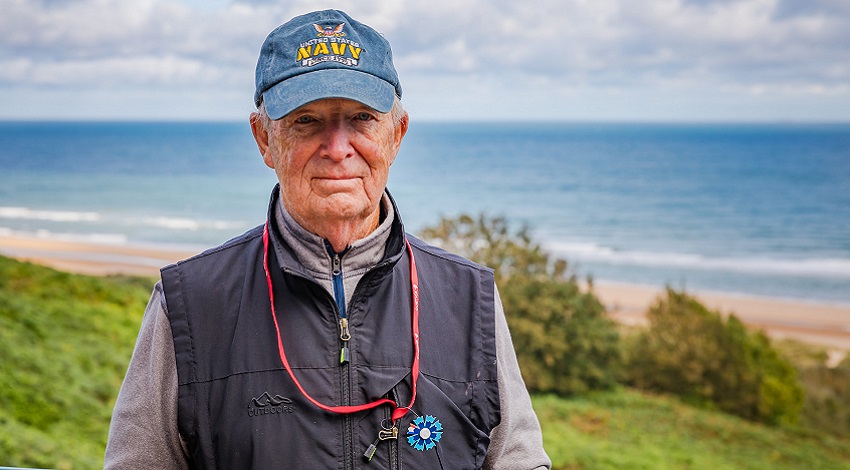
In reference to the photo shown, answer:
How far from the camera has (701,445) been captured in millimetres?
9203

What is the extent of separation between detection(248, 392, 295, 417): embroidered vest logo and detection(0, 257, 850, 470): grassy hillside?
3.86 meters

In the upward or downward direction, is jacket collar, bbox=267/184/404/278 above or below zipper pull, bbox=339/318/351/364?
above

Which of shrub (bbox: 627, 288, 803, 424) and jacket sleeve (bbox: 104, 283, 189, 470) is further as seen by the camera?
shrub (bbox: 627, 288, 803, 424)

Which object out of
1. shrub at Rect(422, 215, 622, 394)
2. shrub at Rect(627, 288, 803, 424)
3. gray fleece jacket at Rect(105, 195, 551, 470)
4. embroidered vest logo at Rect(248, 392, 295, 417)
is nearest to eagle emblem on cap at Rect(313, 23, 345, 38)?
gray fleece jacket at Rect(105, 195, 551, 470)

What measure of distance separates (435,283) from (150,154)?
221 feet

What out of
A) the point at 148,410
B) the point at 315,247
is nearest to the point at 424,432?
the point at 315,247

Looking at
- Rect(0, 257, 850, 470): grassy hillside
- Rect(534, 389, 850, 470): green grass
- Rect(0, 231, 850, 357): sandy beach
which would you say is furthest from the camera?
Rect(0, 231, 850, 357): sandy beach

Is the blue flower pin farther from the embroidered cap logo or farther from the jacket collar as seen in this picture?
the embroidered cap logo

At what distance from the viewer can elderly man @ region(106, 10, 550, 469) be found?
151 centimetres

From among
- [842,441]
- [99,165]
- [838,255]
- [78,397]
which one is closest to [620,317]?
[842,441]

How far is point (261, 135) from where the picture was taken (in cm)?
165

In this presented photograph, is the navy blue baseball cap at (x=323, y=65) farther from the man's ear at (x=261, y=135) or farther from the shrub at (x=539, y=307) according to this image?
the shrub at (x=539, y=307)

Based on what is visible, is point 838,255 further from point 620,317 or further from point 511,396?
point 511,396

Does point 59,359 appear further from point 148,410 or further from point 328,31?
point 328,31
